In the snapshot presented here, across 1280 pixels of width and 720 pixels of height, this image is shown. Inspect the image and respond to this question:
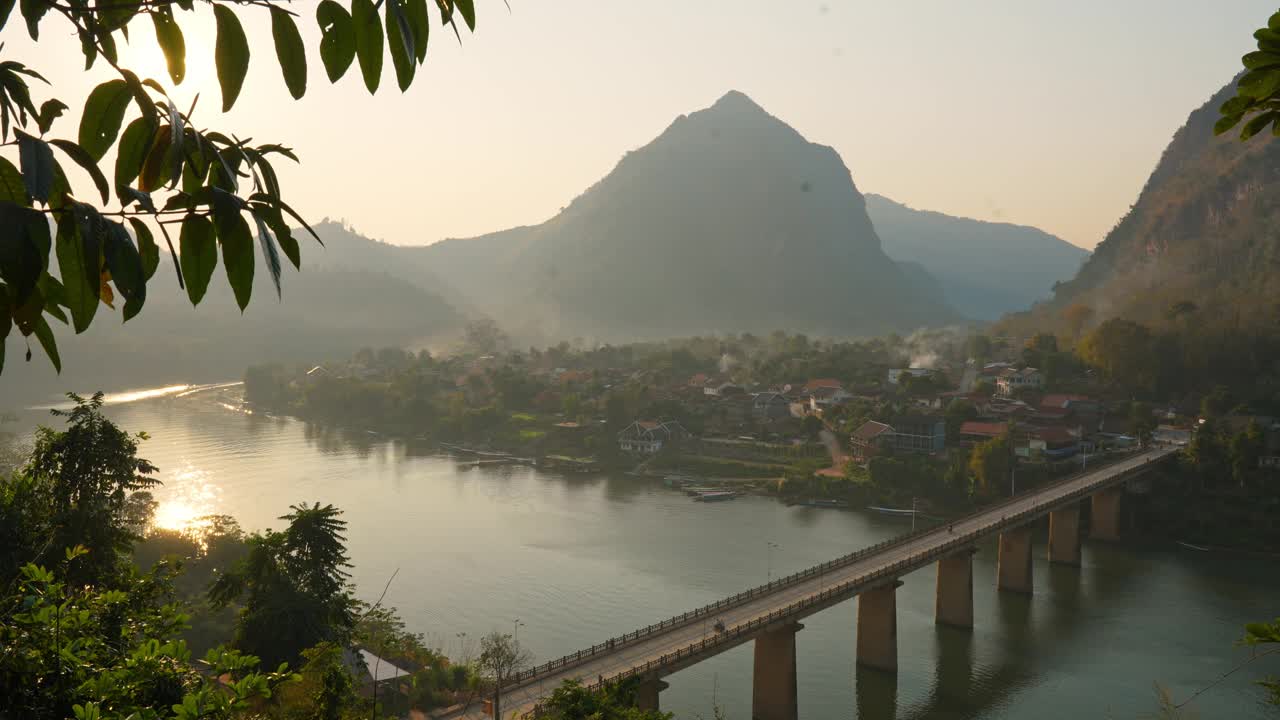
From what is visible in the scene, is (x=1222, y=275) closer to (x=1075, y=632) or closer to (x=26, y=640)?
(x=1075, y=632)

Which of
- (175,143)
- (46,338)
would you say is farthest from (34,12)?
(46,338)

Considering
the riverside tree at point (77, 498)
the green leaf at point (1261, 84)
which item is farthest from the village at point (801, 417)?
the green leaf at point (1261, 84)

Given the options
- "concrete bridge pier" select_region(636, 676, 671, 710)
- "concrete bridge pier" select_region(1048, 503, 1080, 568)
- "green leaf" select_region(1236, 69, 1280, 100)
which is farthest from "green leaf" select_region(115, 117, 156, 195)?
"concrete bridge pier" select_region(1048, 503, 1080, 568)

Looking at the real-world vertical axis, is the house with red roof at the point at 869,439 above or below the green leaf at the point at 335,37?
below

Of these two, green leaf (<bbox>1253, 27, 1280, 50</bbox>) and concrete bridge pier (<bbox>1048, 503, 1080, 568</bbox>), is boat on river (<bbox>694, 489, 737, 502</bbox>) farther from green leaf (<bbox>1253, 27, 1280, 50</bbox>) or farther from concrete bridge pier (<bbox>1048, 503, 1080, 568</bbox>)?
green leaf (<bbox>1253, 27, 1280, 50</bbox>)

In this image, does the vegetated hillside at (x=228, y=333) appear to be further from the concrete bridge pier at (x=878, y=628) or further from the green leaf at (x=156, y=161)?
the green leaf at (x=156, y=161)

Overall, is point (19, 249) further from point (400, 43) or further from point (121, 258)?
point (400, 43)

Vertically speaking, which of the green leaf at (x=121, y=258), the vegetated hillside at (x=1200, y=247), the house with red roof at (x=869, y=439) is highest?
the vegetated hillside at (x=1200, y=247)
